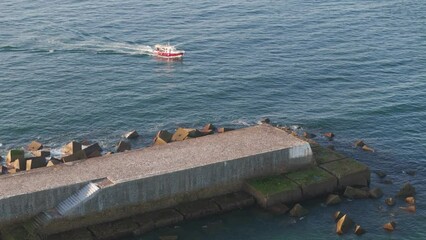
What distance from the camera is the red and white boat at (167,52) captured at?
118 metres

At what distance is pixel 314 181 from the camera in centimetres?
6706

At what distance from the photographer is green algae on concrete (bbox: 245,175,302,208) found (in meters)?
64.9

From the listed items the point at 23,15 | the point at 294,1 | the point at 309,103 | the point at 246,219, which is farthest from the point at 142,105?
the point at 294,1

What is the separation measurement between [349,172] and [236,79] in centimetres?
4158

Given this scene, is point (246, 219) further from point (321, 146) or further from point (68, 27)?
point (68, 27)

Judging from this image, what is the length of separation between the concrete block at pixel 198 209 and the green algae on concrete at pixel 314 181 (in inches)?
376

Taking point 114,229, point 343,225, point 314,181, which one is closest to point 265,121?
point 314,181

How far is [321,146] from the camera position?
7638 cm

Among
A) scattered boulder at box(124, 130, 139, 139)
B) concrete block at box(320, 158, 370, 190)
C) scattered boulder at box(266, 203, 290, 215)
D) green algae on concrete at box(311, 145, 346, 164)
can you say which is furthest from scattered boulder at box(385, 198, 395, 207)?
scattered boulder at box(124, 130, 139, 139)

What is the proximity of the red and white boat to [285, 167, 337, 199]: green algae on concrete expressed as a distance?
5458cm

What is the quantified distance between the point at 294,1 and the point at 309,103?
74.0m

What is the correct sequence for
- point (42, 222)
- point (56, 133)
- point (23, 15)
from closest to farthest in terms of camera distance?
point (42, 222), point (56, 133), point (23, 15)

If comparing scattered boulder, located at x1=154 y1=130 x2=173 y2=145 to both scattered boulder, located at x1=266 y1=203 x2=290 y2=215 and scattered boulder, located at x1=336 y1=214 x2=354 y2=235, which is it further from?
scattered boulder, located at x1=336 y1=214 x2=354 y2=235

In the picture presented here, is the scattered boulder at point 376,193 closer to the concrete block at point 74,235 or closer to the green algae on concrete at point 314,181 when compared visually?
the green algae on concrete at point 314,181
